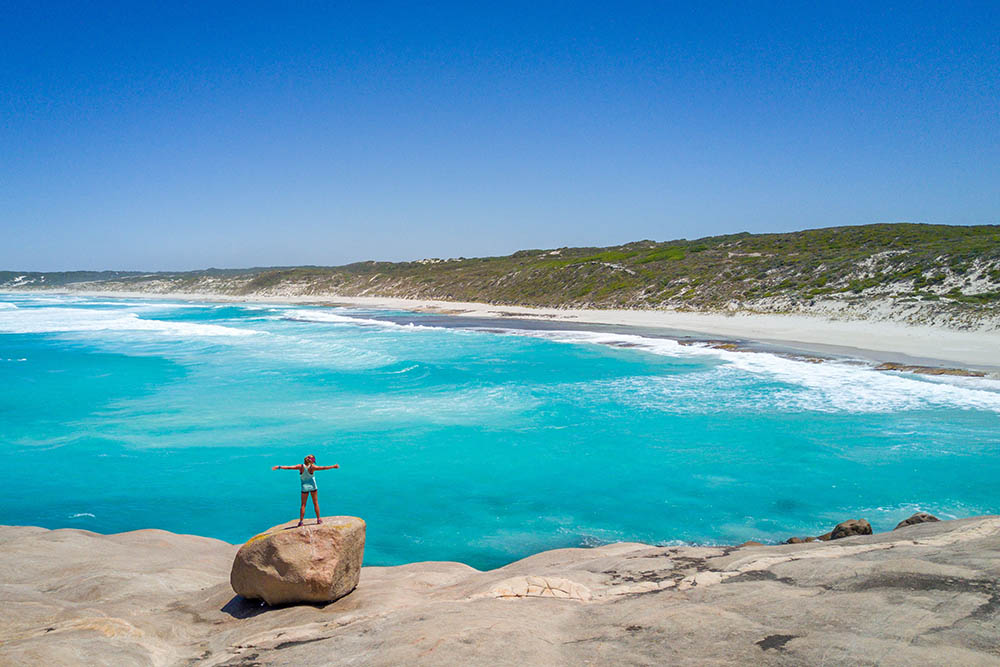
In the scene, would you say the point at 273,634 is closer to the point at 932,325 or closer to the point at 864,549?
the point at 864,549

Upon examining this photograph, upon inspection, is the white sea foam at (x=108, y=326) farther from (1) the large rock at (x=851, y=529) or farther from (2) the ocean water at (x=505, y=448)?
(1) the large rock at (x=851, y=529)

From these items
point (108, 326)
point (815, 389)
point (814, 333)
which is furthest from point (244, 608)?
point (108, 326)

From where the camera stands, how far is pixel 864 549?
686 centimetres

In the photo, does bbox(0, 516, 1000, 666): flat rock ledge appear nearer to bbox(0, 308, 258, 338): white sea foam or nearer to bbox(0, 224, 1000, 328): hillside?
bbox(0, 224, 1000, 328): hillside

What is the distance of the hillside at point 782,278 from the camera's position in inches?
1428

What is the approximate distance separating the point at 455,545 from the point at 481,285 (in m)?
69.7

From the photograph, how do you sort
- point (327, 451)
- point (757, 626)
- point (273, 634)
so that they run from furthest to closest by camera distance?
point (327, 451) < point (273, 634) < point (757, 626)

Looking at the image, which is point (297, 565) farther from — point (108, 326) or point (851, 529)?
point (108, 326)

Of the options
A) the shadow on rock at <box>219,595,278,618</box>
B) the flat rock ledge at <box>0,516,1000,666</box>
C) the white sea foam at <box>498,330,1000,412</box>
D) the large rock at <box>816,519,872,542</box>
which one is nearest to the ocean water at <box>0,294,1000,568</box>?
the white sea foam at <box>498,330,1000,412</box>

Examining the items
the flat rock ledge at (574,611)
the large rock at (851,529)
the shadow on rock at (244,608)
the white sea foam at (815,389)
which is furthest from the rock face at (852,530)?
the white sea foam at (815,389)

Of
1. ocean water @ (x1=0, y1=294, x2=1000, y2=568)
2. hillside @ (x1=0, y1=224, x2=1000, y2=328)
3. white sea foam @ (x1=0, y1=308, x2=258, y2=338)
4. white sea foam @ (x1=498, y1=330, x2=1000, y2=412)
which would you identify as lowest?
ocean water @ (x1=0, y1=294, x2=1000, y2=568)

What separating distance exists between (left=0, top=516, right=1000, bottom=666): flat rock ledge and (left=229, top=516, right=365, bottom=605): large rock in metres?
0.17

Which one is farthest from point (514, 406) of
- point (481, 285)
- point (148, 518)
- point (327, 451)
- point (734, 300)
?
point (481, 285)

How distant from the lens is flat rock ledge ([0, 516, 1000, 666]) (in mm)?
4508
